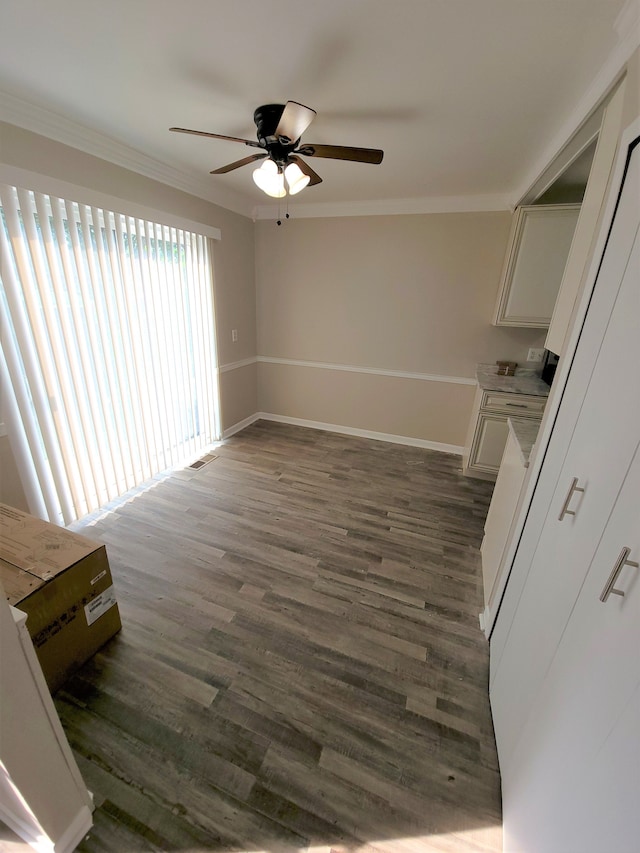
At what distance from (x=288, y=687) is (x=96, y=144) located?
3227 millimetres

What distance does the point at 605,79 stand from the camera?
4.21ft

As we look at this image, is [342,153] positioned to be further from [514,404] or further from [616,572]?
[514,404]

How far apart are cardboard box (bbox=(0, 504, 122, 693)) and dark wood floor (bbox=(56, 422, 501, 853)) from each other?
0.12 metres

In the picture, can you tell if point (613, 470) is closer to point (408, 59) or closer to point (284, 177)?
point (408, 59)

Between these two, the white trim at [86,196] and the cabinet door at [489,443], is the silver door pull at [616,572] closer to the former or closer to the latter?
the cabinet door at [489,443]

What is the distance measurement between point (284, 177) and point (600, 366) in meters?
1.78

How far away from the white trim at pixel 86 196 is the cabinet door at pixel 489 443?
308 cm

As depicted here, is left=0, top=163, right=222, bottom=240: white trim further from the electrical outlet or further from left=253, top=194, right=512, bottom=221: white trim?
the electrical outlet

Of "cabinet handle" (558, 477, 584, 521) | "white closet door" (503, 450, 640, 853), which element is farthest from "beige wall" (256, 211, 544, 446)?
"white closet door" (503, 450, 640, 853)

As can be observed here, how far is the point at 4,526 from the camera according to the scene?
1.50m

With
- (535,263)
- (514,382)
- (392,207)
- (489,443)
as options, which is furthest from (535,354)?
(392,207)

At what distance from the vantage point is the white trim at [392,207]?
2985mm

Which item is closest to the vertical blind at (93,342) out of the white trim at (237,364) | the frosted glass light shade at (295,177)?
the white trim at (237,364)

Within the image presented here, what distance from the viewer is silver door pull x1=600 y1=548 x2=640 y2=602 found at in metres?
0.70
